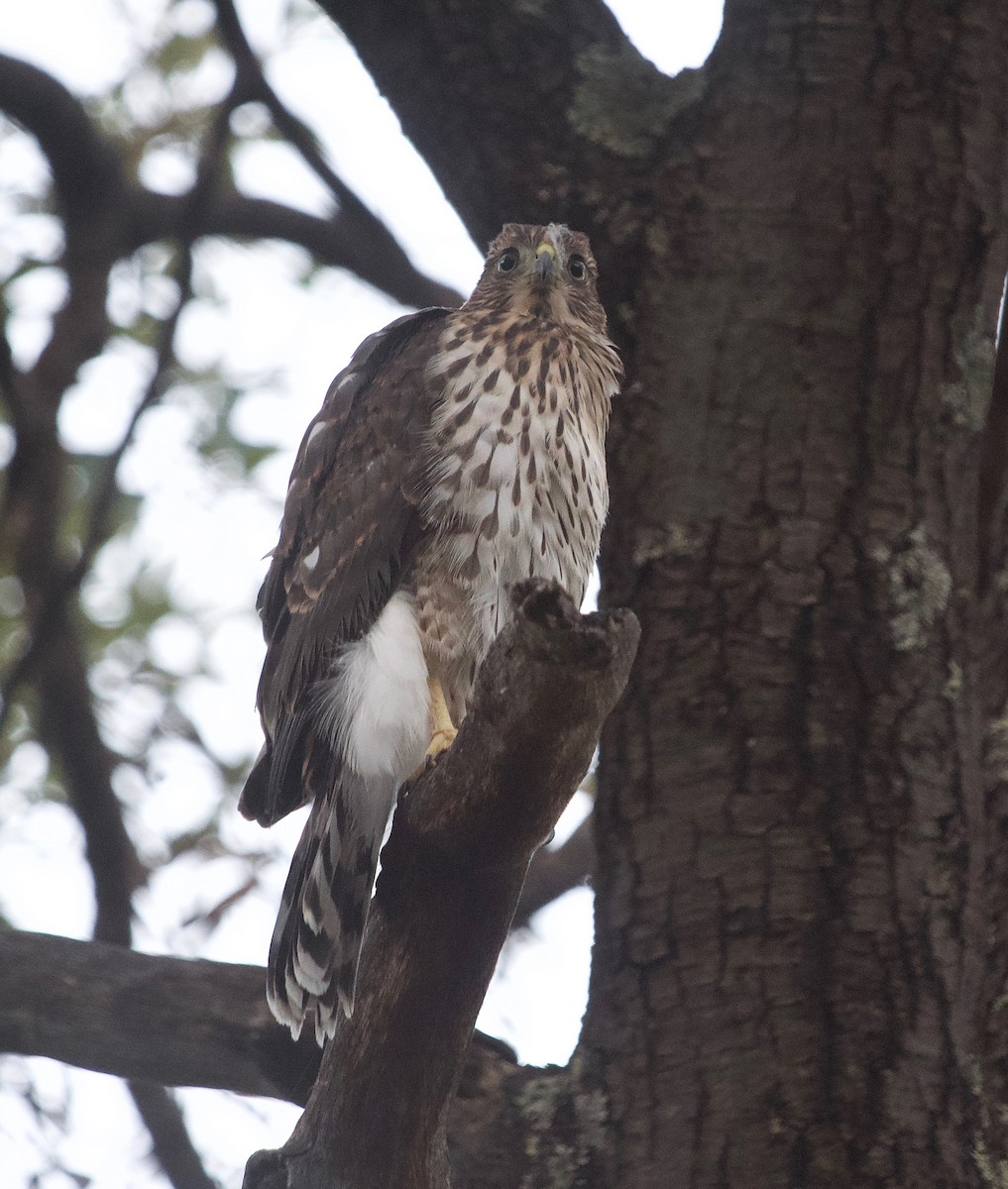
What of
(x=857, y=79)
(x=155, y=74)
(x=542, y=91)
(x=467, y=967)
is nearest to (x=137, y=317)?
(x=155, y=74)

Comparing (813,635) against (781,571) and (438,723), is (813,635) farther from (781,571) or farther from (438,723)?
(438,723)

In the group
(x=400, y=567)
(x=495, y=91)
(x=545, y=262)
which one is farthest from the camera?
(x=495, y=91)

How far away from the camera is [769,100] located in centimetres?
369

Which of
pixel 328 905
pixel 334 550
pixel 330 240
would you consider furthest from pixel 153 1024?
pixel 330 240

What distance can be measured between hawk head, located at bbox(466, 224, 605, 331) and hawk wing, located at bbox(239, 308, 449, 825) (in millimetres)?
265

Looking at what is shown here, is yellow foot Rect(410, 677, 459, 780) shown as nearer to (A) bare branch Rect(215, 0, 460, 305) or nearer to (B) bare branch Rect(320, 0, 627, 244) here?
(B) bare branch Rect(320, 0, 627, 244)

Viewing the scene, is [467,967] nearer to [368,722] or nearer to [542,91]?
[368,722]

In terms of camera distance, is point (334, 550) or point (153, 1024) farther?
point (334, 550)

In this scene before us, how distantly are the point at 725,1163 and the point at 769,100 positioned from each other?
2398 mm

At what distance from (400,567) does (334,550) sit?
170 mm

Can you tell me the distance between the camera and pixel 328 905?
312 cm

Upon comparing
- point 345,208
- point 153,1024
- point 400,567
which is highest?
point 345,208

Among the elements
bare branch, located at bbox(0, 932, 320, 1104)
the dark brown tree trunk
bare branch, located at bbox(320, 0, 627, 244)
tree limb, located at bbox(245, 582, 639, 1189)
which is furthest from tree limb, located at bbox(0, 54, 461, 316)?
tree limb, located at bbox(245, 582, 639, 1189)

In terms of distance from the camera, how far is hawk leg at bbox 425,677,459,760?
3.26 m
